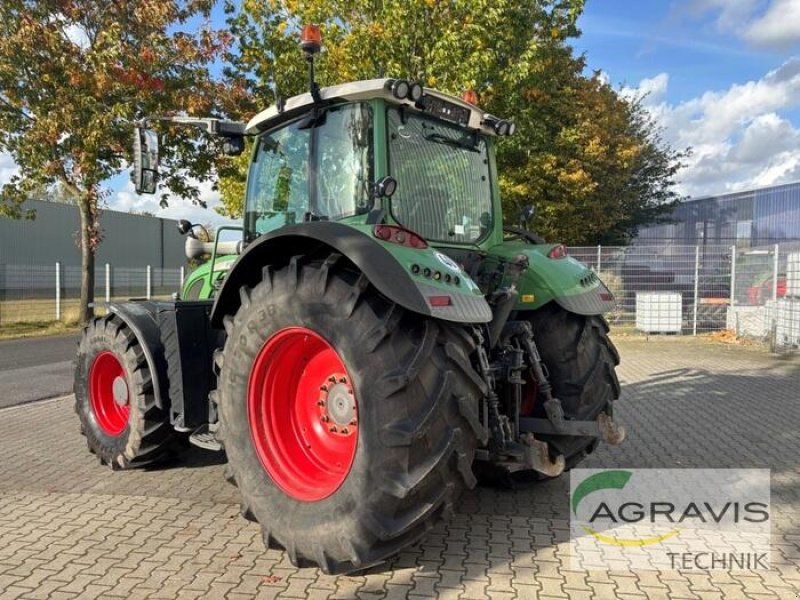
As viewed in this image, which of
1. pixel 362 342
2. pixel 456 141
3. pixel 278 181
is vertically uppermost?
pixel 456 141

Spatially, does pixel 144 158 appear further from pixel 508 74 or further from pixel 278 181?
pixel 508 74

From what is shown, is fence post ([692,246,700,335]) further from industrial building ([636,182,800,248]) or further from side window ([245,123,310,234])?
side window ([245,123,310,234])

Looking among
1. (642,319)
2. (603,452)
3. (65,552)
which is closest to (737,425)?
(603,452)

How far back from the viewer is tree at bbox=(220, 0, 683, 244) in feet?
42.9

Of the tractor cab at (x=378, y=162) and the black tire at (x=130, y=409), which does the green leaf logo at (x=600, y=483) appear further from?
the black tire at (x=130, y=409)

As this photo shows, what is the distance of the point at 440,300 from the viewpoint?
294cm

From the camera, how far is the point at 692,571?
3.28 metres

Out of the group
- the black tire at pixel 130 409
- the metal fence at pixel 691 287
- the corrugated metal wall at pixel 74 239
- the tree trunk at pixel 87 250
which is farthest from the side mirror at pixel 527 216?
the corrugated metal wall at pixel 74 239

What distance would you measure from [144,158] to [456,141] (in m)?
2.08

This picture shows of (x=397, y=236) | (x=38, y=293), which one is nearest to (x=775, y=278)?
(x=397, y=236)

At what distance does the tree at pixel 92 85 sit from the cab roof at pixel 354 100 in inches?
443

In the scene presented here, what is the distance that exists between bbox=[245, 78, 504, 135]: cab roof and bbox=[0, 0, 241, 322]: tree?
36.9ft

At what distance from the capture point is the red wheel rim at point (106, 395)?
17.0ft

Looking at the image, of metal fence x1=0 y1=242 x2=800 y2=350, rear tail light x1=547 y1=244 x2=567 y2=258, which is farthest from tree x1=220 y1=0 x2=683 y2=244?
rear tail light x1=547 y1=244 x2=567 y2=258
